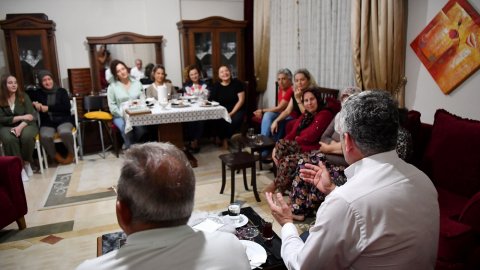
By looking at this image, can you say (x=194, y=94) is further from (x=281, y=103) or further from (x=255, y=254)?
(x=255, y=254)

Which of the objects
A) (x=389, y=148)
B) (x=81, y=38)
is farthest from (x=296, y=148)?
(x=81, y=38)

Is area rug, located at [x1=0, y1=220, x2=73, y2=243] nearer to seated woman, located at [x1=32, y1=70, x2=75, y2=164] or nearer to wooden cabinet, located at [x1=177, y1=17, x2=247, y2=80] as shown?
seated woman, located at [x1=32, y1=70, x2=75, y2=164]

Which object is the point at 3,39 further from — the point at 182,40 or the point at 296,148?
the point at 296,148

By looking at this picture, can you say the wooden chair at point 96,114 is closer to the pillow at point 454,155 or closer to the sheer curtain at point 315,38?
the sheer curtain at point 315,38

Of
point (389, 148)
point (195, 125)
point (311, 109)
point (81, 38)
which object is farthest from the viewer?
point (81, 38)

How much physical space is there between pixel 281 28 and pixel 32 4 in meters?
3.44

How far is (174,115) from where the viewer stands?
3.75m

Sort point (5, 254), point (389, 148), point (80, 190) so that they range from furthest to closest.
Result: point (80, 190), point (5, 254), point (389, 148)

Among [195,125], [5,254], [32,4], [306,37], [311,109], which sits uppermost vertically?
[32,4]

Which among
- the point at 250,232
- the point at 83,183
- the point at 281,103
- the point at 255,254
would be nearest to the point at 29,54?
the point at 83,183

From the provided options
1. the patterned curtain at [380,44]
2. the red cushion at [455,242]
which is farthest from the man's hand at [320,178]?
the patterned curtain at [380,44]

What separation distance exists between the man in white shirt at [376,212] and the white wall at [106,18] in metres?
4.79

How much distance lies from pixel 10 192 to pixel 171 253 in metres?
2.34

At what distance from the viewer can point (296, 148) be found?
3223mm
